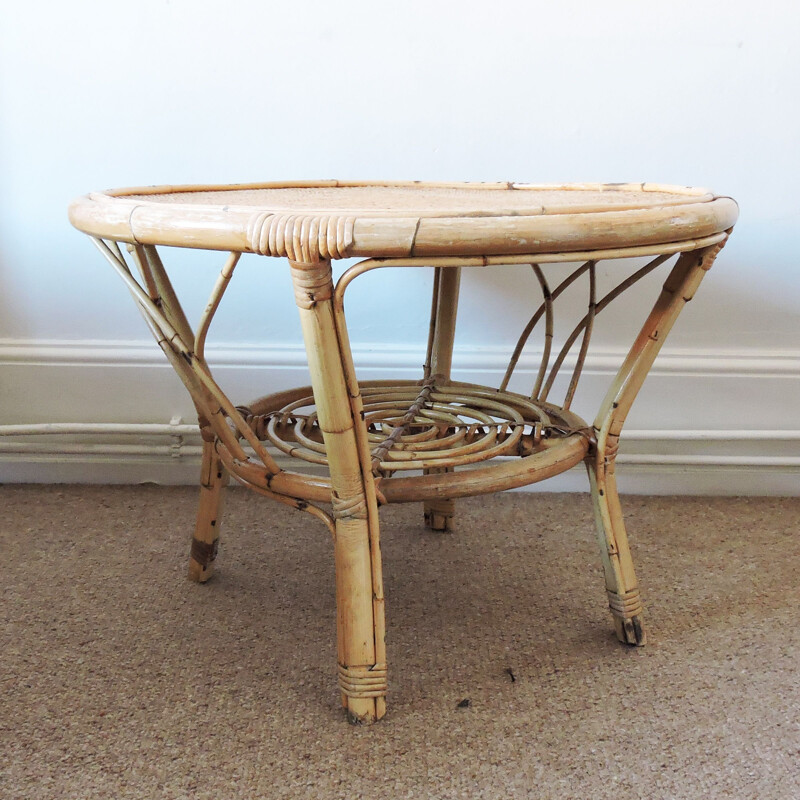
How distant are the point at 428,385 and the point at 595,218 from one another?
54 centimetres

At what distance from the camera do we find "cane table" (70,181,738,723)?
27.8 inches

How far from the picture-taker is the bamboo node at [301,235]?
2.24 ft

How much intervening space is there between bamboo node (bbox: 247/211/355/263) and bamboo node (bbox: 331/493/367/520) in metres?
0.26

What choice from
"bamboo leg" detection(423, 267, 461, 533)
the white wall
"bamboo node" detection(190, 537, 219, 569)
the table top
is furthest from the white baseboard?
the table top

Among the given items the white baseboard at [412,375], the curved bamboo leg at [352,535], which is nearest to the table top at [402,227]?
the curved bamboo leg at [352,535]

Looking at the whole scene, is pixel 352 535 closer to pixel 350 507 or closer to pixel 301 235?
pixel 350 507

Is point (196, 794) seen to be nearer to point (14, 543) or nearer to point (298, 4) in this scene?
point (14, 543)

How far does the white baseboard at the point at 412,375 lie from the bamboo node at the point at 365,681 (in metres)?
0.68

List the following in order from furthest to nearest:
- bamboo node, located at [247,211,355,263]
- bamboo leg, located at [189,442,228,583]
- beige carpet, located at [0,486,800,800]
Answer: bamboo leg, located at [189,442,228,583]
beige carpet, located at [0,486,800,800]
bamboo node, located at [247,211,355,263]

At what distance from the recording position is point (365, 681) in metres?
0.86

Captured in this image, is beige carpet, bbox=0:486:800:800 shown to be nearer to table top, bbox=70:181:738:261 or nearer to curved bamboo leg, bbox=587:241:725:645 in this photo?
curved bamboo leg, bbox=587:241:725:645

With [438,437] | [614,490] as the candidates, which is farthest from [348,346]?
[614,490]

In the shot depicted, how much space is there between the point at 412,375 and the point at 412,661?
0.59m

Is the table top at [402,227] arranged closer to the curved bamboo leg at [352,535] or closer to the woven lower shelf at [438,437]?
the curved bamboo leg at [352,535]
